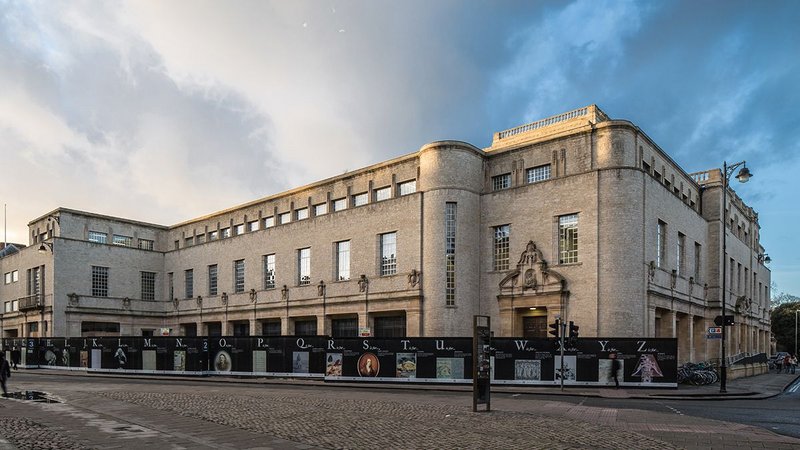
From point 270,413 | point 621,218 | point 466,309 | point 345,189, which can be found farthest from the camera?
point 345,189

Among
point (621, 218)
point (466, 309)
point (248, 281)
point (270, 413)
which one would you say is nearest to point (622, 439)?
point (270, 413)

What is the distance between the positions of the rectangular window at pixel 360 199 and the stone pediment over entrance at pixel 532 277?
41.6 feet

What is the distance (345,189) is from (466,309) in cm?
1415

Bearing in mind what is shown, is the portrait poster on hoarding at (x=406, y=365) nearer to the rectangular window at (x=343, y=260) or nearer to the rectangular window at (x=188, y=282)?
the rectangular window at (x=343, y=260)

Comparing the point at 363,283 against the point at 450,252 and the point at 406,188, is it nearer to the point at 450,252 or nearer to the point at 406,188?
the point at 406,188

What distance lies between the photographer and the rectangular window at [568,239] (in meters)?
34.8

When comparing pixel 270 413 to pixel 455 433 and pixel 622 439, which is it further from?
pixel 622 439

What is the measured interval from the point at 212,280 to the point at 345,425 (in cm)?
4549

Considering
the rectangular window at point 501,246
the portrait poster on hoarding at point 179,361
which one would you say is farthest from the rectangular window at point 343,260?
the portrait poster on hoarding at point 179,361

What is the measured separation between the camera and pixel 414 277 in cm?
3844

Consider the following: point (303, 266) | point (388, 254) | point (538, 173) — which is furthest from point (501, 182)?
point (303, 266)

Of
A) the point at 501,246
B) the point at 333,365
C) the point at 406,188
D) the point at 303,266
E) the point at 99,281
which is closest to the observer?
the point at 333,365

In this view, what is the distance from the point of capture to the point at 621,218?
33.0m

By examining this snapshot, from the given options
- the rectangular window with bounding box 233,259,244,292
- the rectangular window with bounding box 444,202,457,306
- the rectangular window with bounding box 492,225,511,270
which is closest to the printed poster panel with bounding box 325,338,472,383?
the rectangular window with bounding box 444,202,457,306
